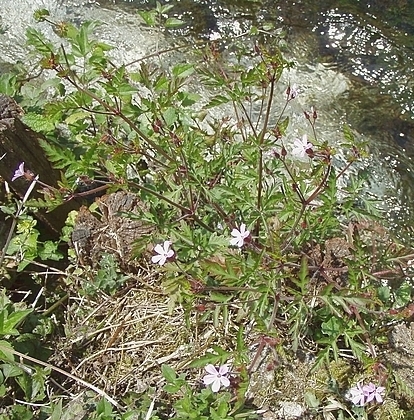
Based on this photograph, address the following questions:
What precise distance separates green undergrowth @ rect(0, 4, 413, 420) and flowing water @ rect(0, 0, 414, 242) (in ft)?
3.33

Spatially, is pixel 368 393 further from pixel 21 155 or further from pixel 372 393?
pixel 21 155

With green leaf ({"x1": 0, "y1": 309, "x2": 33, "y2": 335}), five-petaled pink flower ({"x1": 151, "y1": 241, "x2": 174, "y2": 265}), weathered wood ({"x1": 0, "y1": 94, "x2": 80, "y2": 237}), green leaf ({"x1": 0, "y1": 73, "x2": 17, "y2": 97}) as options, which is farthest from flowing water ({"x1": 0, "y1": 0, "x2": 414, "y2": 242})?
green leaf ({"x1": 0, "y1": 309, "x2": 33, "y2": 335})

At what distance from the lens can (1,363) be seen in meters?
2.42

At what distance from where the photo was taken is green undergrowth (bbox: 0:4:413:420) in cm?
220

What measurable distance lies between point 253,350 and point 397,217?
1215 mm

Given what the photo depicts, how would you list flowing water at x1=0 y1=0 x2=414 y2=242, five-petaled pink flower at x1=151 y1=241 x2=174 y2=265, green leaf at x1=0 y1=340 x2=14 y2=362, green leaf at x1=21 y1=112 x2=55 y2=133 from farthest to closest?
flowing water at x1=0 y1=0 x2=414 y2=242 < green leaf at x1=21 y1=112 x2=55 y2=133 < green leaf at x1=0 y1=340 x2=14 y2=362 < five-petaled pink flower at x1=151 y1=241 x2=174 y2=265

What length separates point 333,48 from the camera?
3992 millimetres

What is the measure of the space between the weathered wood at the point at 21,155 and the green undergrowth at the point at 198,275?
0.05 metres

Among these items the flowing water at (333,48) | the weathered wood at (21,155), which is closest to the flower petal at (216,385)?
the weathered wood at (21,155)

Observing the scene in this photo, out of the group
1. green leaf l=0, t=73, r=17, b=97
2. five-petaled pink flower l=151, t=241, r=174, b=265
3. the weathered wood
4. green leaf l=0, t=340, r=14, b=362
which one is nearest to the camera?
five-petaled pink flower l=151, t=241, r=174, b=265

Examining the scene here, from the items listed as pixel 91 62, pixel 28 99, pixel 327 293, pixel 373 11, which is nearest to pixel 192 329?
pixel 327 293

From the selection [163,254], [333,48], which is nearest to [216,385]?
[163,254]

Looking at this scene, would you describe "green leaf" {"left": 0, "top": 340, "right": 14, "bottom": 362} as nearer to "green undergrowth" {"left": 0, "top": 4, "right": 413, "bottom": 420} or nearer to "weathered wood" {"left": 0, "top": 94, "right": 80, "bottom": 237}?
"green undergrowth" {"left": 0, "top": 4, "right": 413, "bottom": 420}

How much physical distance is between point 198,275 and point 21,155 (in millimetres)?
893
